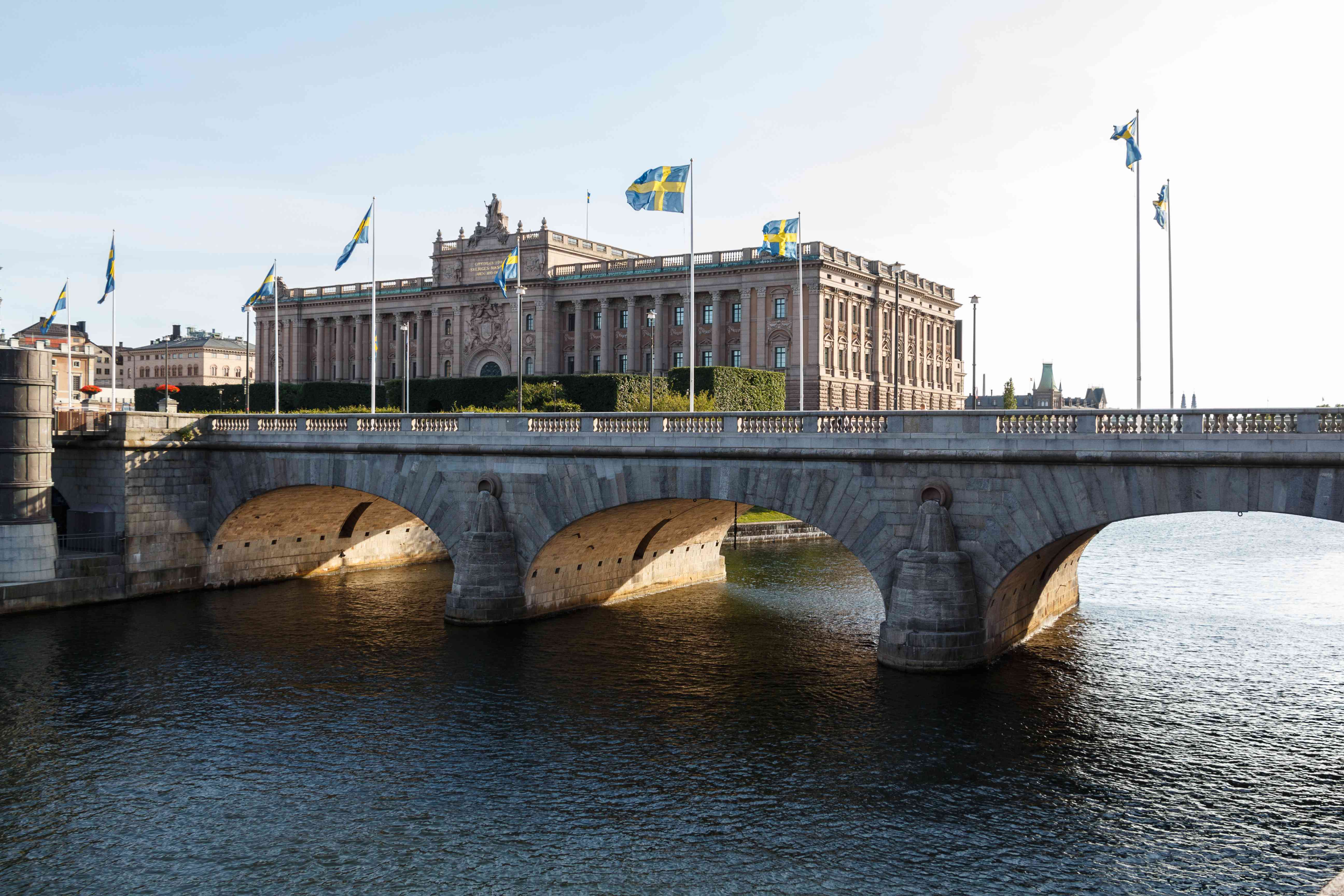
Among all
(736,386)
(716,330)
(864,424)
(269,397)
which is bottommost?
(864,424)

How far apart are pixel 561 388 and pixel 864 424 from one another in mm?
46338

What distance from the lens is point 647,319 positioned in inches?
3674

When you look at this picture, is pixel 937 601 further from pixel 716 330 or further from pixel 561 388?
pixel 716 330

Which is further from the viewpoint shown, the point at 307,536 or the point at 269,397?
the point at 269,397

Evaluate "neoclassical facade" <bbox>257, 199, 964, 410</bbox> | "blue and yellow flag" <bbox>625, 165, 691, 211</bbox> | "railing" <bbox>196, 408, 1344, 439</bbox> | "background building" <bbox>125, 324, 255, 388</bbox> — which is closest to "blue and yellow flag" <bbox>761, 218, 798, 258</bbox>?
"blue and yellow flag" <bbox>625, 165, 691, 211</bbox>

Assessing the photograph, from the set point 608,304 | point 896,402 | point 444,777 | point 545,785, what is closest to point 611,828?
point 545,785

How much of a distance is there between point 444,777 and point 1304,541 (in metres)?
62.8

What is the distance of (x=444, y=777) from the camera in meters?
25.0

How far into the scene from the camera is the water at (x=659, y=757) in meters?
20.6

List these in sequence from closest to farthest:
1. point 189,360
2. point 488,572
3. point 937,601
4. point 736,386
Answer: point 937,601
point 488,572
point 736,386
point 189,360

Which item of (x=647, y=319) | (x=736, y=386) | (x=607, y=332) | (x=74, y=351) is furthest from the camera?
(x=74, y=351)

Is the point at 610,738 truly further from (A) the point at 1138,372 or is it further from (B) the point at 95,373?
(B) the point at 95,373

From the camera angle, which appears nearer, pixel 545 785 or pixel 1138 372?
pixel 545 785

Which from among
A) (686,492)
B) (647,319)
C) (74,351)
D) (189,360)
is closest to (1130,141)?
(686,492)
